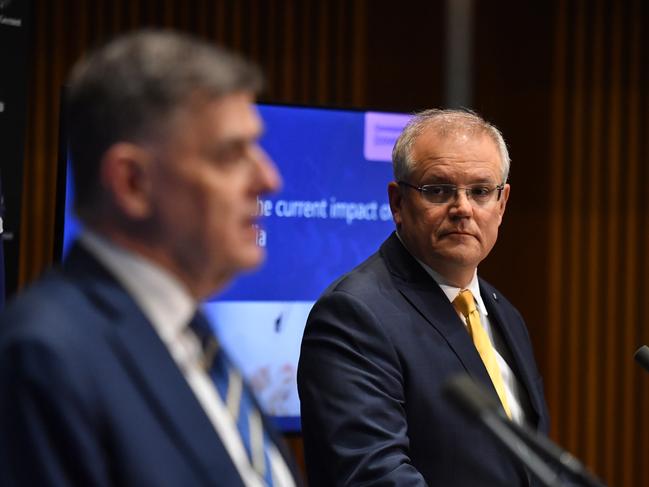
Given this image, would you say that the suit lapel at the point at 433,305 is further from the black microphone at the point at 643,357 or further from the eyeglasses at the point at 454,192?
the black microphone at the point at 643,357

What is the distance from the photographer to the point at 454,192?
280 cm

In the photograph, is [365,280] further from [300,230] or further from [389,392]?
[300,230]

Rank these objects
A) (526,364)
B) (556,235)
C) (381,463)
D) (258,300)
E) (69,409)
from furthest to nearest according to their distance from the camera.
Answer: (556,235)
(258,300)
(526,364)
(381,463)
(69,409)

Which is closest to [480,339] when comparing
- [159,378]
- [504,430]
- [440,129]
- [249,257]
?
[440,129]

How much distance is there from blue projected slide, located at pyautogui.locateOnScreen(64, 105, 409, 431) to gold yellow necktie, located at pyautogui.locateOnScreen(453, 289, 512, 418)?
1.22m

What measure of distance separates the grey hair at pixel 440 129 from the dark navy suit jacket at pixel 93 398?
5.56ft

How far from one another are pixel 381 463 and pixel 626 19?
3.83 metres

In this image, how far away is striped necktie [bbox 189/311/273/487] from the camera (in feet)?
4.37

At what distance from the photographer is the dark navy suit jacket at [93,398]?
3.62ft

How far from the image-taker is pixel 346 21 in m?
5.26

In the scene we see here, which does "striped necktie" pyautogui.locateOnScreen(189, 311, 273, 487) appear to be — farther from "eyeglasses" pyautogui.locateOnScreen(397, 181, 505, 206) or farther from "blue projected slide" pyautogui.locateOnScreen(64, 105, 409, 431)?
"blue projected slide" pyautogui.locateOnScreen(64, 105, 409, 431)

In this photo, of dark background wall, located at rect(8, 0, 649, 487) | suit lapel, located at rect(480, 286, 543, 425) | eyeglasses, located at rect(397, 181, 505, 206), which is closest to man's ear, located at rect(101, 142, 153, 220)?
eyeglasses, located at rect(397, 181, 505, 206)

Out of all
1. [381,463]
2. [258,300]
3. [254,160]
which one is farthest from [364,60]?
[254,160]

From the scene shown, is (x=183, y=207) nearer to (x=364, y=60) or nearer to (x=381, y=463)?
(x=381, y=463)
